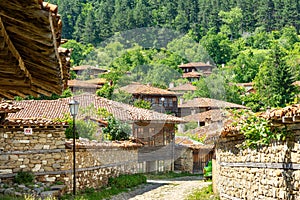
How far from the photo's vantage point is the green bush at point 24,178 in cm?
1443

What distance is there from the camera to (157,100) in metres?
39.6

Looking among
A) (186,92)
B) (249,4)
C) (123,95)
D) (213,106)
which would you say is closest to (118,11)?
(249,4)

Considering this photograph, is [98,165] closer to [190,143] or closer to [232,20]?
[190,143]

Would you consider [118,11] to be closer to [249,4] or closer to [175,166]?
[249,4]

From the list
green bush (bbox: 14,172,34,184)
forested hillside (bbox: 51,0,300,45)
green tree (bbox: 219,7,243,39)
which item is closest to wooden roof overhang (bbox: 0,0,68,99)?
green bush (bbox: 14,172,34,184)

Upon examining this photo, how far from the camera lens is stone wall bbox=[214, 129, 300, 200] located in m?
7.12

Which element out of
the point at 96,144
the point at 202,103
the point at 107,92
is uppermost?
the point at 107,92

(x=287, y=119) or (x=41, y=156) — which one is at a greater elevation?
(x=287, y=119)

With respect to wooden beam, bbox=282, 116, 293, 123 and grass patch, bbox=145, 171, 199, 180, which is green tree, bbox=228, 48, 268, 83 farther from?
wooden beam, bbox=282, 116, 293, 123

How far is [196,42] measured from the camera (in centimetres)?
9406

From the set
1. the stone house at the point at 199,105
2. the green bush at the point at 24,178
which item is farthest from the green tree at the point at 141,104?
the green bush at the point at 24,178

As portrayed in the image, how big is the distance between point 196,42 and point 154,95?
57444mm

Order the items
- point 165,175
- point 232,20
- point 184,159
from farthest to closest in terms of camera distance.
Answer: point 232,20
point 184,159
point 165,175

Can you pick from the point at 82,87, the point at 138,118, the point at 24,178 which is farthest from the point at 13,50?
the point at 82,87
